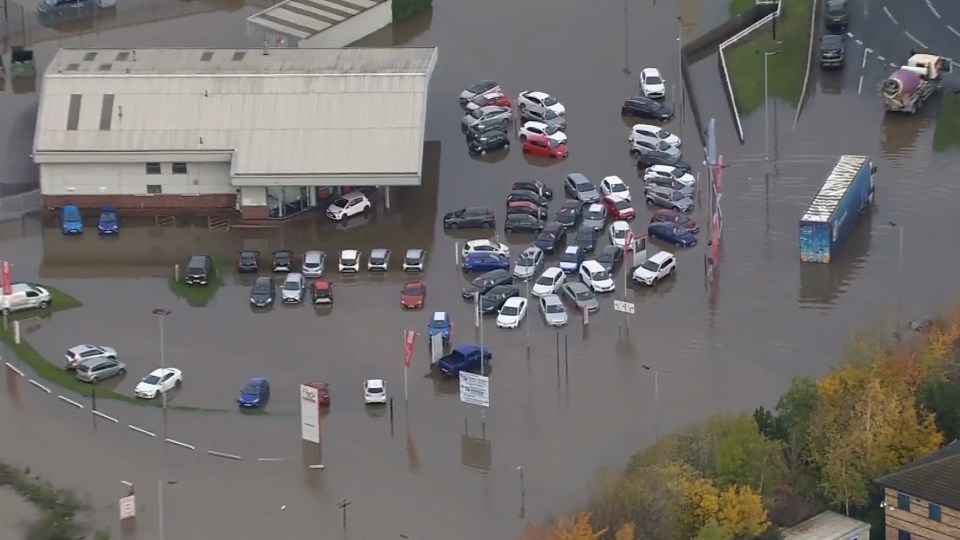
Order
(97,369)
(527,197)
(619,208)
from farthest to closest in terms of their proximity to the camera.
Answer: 1. (527,197)
2. (619,208)
3. (97,369)

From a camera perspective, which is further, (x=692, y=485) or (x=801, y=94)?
(x=801, y=94)

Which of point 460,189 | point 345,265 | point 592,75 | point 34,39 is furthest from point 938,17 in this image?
point 34,39

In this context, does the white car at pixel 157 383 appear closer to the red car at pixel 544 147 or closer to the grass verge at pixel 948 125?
the red car at pixel 544 147

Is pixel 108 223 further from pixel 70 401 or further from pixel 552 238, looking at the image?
pixel 552 238

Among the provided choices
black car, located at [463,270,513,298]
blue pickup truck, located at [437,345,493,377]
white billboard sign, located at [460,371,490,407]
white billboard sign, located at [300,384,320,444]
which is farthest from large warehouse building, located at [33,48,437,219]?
white billboard sign, located at [300,384,320,444]

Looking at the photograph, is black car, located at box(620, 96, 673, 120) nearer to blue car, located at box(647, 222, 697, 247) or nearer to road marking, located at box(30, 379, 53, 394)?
blue car, located at box(647, 222, 697, 247)

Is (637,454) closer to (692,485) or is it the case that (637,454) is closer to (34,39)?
(692,485)

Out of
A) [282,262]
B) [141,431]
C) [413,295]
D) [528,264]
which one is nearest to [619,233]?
[528,264]

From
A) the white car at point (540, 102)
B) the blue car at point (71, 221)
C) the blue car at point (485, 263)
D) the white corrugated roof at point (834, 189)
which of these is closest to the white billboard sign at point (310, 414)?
the blue car at point (485, 263)
